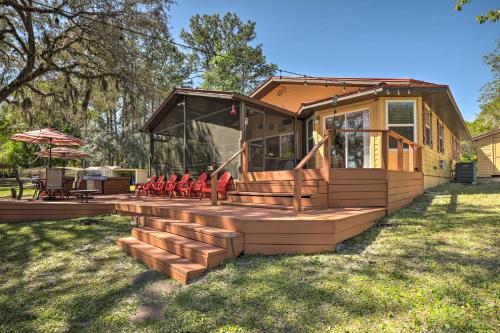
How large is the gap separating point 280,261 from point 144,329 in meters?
1.75

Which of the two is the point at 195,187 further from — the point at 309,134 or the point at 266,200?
the point at 309,134

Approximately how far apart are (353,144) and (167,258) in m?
7.67

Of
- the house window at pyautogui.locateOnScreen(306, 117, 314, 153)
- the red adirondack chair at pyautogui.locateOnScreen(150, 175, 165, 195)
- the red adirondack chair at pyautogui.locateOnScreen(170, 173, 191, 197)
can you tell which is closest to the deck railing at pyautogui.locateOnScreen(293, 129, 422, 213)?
the house window at pyautogui.locateOnScreen(306, 117, 314, 153)

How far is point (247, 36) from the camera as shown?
28.6 metres

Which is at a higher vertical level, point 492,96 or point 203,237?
point 492,96

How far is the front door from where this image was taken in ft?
30.2

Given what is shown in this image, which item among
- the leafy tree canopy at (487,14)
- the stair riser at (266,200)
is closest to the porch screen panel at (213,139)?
the stair riser at (266,200)

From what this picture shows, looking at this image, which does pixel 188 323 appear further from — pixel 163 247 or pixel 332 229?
pixel 332 229

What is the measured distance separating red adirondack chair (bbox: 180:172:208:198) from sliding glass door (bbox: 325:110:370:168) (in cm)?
411

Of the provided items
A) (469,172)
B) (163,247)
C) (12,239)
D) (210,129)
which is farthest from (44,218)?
(469,172)

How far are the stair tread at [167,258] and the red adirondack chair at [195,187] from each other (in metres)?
4.13

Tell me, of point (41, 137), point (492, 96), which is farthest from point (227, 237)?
point (492, 96)

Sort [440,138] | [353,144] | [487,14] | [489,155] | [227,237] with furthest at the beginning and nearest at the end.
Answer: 1. [489,155]
2. [440,138]
3. [353,144]
4. [487,14]
5. [227,237]

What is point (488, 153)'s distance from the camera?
17.4 m
